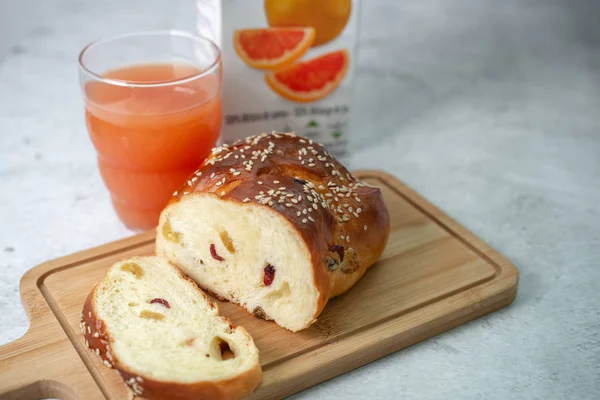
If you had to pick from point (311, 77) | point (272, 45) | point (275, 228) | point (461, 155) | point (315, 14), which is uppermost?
point (315, 14)

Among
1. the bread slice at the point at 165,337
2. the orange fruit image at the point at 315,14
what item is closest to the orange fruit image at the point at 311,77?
the orange fruit image at the point at 315,14

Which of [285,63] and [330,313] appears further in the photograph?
[285,63]

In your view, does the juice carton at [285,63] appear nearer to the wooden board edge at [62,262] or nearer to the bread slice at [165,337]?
the wooden board edge at [62,262]

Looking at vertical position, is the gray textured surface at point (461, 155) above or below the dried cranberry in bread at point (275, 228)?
below

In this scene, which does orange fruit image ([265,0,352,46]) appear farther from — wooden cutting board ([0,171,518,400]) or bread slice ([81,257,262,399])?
bread slice ([81,257,262,399])

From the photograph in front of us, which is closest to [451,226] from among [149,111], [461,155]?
[461,155]

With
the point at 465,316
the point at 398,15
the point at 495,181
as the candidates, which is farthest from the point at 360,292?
the point at 398,15

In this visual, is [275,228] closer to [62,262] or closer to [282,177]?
[282,177]
